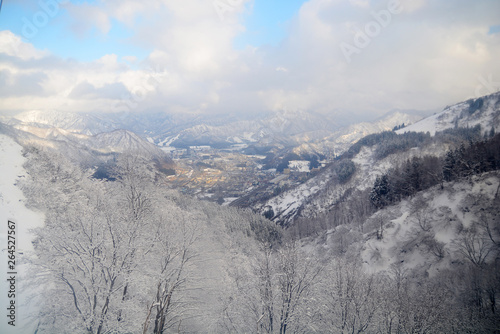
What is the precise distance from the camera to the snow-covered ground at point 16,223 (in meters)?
11.2

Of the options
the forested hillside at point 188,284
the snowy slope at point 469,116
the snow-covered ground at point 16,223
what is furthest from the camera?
the snowy slope at point 469,116

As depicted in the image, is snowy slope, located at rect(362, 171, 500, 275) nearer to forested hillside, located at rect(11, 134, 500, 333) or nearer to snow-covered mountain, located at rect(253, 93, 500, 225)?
forested hillside, located at rect(11, 134, 500, 333)

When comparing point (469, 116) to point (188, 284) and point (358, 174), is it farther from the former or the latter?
point (188, 284)

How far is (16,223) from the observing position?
18.6m

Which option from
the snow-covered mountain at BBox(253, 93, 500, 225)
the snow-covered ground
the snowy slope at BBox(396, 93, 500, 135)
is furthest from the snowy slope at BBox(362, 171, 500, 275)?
the snowy slope at BBox(396, 93, 500, 135)

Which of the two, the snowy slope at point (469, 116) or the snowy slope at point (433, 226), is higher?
the snowy slope at point (469, 116)

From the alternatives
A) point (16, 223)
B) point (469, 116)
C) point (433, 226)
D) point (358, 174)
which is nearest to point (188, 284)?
point (16, 223)

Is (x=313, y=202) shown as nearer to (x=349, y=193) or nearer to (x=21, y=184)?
(x=349, y=193)

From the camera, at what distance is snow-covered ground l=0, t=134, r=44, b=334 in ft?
36.7

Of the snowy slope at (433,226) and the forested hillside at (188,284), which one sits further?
the snowy slope at (433,226)

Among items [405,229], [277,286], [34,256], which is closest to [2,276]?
[34,256]

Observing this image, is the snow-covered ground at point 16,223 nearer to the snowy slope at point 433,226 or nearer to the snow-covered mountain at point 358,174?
the snowy slope at point 433,226

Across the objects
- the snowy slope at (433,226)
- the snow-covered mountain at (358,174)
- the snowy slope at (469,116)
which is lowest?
the snowy slope at (433,226)

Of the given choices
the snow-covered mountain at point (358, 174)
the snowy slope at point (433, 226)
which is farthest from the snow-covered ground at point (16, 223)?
the snow-covered mountain at point (358, 174)
